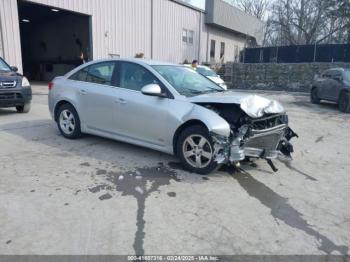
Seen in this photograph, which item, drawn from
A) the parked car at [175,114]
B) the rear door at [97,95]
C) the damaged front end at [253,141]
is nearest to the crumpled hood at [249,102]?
the parked car at [175,114]

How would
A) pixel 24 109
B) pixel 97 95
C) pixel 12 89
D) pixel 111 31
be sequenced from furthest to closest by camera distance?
pixel 111 31 < pixel 24 109 < pixel 12 89 < pixel 97 95

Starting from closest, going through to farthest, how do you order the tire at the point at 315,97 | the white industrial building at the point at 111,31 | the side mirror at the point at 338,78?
the side mirror at the point at 338,78 → the tire at the point at 315,97 → the white industrial building at the point at 111,31

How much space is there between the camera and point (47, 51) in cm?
2694

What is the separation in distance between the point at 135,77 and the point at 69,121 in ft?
6.30

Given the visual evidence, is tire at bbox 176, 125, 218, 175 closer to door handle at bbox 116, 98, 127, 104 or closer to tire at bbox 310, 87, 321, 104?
door handle at bbox 116, 98, 127, 104

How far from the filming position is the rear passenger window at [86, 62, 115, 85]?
5828 mm

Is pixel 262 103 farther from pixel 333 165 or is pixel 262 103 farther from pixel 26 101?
pixel 26 101

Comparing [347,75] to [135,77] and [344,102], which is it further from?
[135,77]

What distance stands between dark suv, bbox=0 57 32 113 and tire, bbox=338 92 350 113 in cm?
1089

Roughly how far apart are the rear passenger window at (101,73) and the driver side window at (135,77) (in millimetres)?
292

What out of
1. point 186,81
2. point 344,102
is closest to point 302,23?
point 344,102

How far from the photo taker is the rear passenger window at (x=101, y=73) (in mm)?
5828

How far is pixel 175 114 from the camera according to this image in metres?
4.81

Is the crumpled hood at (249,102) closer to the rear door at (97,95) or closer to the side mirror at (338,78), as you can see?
the rear door at (97,95)
